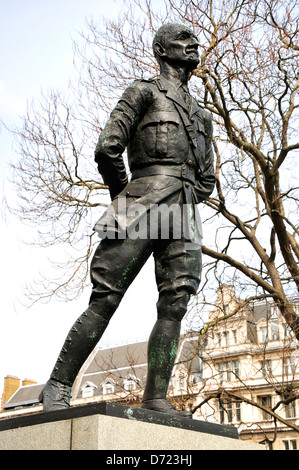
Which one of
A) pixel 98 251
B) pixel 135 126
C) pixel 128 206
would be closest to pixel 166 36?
pixel 135 126

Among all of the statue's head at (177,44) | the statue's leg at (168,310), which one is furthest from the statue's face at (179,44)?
the statue's leg at (168,310)

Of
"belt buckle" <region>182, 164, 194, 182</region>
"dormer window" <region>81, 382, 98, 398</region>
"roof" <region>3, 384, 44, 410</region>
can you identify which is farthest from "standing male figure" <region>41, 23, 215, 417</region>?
"roof" <region>3, 384, 44, 410</region>

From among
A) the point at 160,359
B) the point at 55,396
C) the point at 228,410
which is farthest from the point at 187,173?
the point at 228,410

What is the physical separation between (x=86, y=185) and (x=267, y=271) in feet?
14.5

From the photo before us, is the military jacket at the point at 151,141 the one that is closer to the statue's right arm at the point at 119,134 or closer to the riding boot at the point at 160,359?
the statue's right arm at the point at 119,134

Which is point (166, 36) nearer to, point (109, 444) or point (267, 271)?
point (109, 444)

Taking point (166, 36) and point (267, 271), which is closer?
point (166, 36)

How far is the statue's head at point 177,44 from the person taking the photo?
463 centimetres

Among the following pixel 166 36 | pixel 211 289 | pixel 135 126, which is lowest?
pixel 135 126

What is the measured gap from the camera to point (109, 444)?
10.4ft

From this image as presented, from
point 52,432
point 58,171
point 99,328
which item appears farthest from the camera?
point 58,171

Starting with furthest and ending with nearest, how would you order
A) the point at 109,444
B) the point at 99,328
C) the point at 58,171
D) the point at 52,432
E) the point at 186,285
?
1. the point at 58,171
2. the point at 186,285
3. the point at 99,328
4. the point at 52,432
5. the point at 109,444

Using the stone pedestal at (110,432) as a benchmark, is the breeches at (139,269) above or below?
above

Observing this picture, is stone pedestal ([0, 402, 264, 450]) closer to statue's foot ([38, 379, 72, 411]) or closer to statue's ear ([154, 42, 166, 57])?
statue's foot ([38, 379, 72, 411])
